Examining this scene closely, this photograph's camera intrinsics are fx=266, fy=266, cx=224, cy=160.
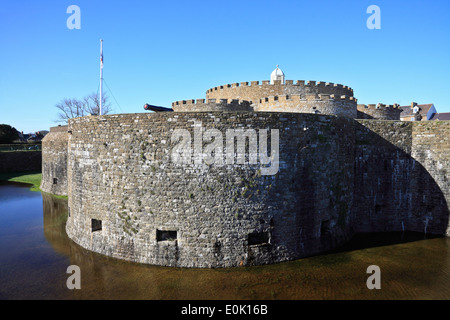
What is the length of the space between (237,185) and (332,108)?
28.6 feet

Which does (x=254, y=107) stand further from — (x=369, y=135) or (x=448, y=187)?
(x=448, y=187)

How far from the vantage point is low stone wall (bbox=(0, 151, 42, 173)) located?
39250mm

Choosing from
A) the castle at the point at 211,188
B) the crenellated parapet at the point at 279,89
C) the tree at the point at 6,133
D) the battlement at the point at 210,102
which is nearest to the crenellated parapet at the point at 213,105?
Answer: the battlement at the point at 210,102

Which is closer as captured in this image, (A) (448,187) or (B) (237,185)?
(B) (237,185)

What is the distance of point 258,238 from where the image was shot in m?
10.4

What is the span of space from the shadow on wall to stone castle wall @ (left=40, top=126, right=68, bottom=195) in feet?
79.2

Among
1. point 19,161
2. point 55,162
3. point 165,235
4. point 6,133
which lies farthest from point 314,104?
point 6,133

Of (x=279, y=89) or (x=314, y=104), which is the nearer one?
(x=314, y=104)

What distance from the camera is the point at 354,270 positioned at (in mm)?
9938

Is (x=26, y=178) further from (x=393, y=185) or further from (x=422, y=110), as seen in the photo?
(x=422, y=110)

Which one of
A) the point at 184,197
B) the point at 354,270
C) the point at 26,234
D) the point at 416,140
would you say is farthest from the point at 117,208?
the point at 416,140
